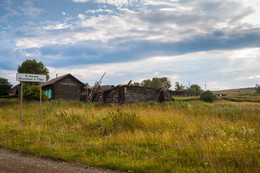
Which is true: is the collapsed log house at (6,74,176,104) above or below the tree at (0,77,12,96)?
below

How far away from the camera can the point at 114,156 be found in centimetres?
515

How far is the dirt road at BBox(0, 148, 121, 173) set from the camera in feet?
14.6

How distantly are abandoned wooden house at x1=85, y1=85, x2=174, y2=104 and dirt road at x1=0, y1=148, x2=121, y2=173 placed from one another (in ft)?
57.4

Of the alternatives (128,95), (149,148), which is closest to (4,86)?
(128,95)

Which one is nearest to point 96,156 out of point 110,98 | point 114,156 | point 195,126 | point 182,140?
point 114,156

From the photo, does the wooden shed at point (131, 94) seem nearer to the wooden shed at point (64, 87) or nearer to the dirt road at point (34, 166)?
the wooden shed at point (64, 87)

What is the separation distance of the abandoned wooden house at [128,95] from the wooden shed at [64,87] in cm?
997

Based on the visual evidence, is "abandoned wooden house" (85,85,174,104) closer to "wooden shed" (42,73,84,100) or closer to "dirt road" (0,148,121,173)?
"wooden shed" (42,73,84,100)

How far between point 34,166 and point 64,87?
3234 cm

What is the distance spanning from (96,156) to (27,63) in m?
57.9

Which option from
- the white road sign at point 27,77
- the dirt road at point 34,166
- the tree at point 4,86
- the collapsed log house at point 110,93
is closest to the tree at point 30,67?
the tree at point 4,86

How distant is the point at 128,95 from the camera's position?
23.3 m

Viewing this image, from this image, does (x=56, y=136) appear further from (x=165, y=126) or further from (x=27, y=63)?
(x=27, y=63)

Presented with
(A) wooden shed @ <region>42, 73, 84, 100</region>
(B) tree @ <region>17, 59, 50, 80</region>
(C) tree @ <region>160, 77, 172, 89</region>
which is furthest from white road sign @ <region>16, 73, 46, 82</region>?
(C) tree @ <region>160, 77, 172, 89</region>
